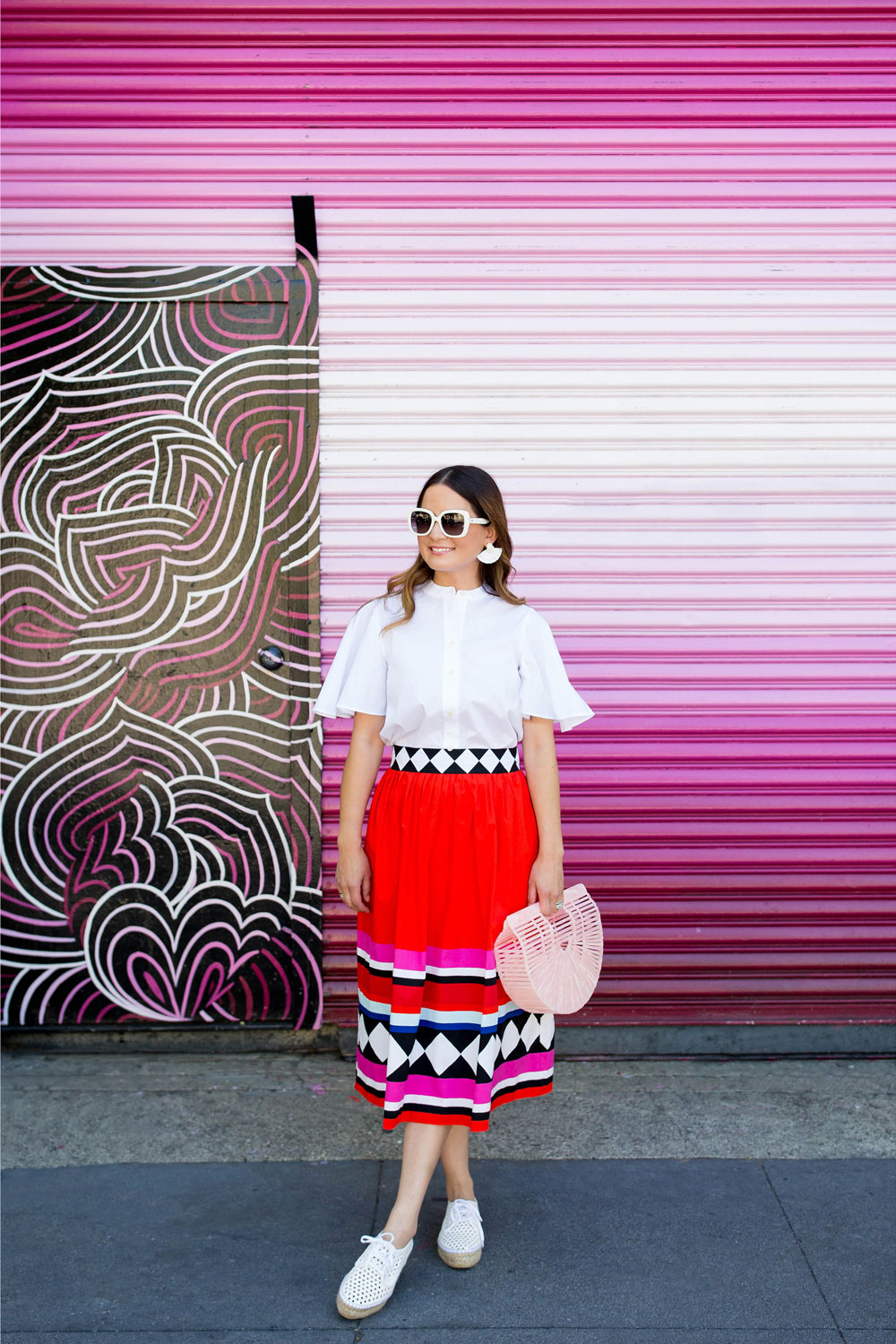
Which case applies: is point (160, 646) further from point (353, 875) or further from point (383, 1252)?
point (383, 1252)

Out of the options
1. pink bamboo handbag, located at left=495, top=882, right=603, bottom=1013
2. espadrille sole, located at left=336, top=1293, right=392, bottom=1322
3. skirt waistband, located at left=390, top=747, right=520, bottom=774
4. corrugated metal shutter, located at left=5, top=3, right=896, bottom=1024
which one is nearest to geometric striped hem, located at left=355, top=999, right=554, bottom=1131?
pink bamboo handbag, located at left=495, top=882, right=603, bottom=1013

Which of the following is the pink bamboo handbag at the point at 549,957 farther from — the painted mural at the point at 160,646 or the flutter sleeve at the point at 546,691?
the painted mural at the point at 160,646

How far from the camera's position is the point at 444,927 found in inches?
110

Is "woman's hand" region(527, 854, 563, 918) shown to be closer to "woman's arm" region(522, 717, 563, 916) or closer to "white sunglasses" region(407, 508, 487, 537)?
"woman's arm" region(522, 717, 563, 916)

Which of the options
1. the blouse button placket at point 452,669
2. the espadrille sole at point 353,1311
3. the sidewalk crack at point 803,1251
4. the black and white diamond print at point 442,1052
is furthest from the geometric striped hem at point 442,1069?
the sidewalk crack at point 803,1251

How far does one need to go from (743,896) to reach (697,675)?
848 mm

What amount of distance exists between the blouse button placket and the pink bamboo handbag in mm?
488

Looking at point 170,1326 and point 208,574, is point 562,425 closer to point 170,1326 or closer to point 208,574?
point 208,574

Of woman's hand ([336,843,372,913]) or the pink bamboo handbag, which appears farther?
woman's hand ([336,843,372,913])

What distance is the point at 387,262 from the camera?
13.2 feet

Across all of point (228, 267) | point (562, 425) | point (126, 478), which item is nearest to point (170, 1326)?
point (126, 478)

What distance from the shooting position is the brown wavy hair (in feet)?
9.06

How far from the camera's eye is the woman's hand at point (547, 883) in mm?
2834

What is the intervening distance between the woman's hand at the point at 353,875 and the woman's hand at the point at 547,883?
0.44m
